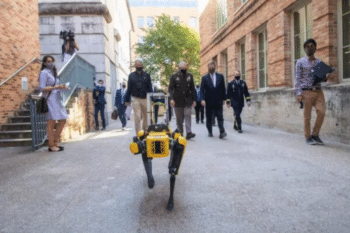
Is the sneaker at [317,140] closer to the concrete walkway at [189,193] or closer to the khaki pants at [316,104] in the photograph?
the khaki pants at [316,104]

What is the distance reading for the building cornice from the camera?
577 inches

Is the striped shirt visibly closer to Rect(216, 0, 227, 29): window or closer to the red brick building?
the red brick building

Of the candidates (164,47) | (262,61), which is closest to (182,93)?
(262,61)

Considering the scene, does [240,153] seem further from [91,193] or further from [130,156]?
[91,193]

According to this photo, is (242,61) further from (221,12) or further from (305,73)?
(305,73)

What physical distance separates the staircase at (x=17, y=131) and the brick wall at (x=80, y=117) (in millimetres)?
969

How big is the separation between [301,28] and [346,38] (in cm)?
218

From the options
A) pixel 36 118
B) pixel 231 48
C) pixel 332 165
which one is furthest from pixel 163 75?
pixel 332 165

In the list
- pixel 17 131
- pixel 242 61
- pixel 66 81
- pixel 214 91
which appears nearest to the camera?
pixel 17 131

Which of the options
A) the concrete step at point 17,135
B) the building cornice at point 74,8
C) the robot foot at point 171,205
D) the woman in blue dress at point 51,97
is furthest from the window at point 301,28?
the building cornice at point 74,8

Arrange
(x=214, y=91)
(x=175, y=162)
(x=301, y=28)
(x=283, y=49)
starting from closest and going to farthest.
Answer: (x=175, y=162) → (x=214, y=91) → (x=301, y=28) → (x=283, y=49)

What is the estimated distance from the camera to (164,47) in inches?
1205

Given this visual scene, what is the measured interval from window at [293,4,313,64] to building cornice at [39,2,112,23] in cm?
907

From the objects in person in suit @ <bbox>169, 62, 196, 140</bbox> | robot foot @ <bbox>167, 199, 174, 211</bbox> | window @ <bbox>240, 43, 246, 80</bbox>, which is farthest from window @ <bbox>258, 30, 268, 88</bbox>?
robot foot @ <bbox>167, 199, 174, 211</bbox>
